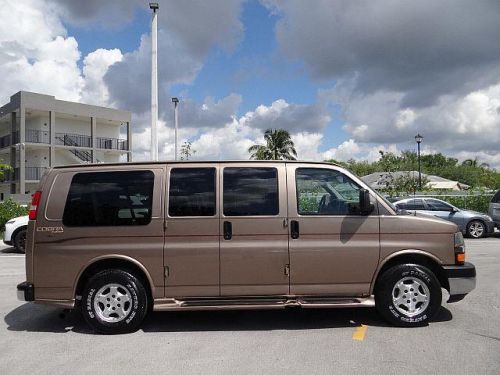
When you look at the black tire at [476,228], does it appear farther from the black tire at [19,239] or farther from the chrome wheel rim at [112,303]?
the chrome wheel rim at [112,303]

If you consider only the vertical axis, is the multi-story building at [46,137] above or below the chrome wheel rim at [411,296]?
above

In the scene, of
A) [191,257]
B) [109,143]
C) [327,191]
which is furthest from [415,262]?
[109,143]

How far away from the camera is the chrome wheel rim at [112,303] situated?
5.95 m

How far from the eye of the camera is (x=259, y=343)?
5547 millimetres

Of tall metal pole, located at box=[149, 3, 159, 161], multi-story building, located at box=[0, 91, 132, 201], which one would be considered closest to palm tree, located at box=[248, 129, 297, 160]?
multi-story building, located at box=[0, 91, 132, 201]

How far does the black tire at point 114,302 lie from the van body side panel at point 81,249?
0.62 feet

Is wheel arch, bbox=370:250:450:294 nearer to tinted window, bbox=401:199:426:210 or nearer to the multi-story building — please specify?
tinted window, bbox=401:199:426:210

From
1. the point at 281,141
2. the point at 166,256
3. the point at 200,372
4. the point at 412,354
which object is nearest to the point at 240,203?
the point at 166,256

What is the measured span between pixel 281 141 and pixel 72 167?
45.0 meters

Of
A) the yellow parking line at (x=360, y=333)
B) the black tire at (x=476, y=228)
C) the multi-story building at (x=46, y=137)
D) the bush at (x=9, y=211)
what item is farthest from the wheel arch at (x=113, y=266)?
the multi-story building at (x=46, y=137)

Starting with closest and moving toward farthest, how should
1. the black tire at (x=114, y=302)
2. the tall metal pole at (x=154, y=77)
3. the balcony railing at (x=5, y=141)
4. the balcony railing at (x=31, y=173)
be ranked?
the black tire at (x=114, y=302), the tall metal pole at (x=154, y=77), the balcony railing at (x=31, y=173), the balcony railing at (x=5, y=141)

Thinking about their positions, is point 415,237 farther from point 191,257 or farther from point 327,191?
point 191,257

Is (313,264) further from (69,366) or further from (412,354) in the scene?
(69,366)

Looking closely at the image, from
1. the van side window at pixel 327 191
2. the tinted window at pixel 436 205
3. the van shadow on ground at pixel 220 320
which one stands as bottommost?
the van shadow on ground at pixel 220 320
